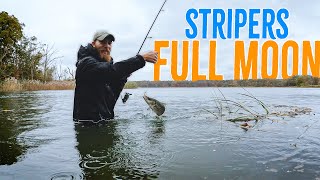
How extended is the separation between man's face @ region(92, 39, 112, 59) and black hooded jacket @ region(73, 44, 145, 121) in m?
0.07

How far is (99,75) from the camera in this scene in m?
4.87

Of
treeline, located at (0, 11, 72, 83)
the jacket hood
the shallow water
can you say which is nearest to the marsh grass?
treeline, located at (0, 11, 72, 83)

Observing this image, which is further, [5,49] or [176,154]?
[5,49]

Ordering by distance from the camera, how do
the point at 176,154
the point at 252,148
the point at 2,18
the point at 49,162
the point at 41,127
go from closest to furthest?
1. the point at 49,162
2. the point at 176,154
3. the point at 252,148
4. the point at 41,127
5. the point at 2,18

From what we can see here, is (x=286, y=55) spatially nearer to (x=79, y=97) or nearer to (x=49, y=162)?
(x=79, y=97)

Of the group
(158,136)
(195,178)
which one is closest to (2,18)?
(158,136)

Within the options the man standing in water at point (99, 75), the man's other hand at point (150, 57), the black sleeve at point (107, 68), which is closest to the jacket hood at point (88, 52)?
the man standing in water at point (99, 75)

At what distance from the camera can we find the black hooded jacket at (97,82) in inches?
178

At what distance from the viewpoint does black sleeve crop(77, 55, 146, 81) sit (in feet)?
14.7

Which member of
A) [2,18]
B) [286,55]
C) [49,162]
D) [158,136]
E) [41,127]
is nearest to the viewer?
[49,162]

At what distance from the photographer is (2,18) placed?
31.9 meters

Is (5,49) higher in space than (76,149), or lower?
higher

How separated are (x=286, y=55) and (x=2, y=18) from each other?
2918cm

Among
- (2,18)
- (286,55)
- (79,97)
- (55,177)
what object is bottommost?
(55,177)
